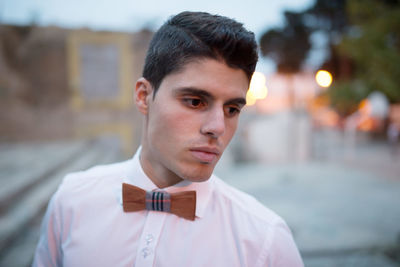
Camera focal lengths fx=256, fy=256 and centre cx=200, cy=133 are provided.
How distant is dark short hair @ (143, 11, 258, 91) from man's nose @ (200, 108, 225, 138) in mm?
248

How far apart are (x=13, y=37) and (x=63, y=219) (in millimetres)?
11633

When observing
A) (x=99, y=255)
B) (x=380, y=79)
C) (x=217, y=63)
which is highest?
(x=380, y=79)

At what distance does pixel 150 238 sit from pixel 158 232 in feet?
0.15

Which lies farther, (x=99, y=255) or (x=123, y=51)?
(x=123, y=51)

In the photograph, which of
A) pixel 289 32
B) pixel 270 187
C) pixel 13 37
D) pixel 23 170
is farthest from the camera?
pixel 289 32

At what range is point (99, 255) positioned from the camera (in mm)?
1271

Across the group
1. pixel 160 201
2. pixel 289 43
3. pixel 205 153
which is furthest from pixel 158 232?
pixel 289 43

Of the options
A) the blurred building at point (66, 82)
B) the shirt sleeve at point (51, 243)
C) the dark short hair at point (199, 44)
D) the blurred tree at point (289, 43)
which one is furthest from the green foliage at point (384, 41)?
the blurred tree at point (289, 43)

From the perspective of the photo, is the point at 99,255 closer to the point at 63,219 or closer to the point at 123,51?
the point at 63,219

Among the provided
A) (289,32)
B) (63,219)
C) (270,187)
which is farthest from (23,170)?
(289,32)

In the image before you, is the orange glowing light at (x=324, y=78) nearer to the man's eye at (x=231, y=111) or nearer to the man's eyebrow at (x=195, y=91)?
the man's eye at (x=231, y=111)

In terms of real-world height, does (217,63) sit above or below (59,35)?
below

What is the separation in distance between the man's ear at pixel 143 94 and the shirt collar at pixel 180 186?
32cm

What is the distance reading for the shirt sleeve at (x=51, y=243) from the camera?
4.60 ft
